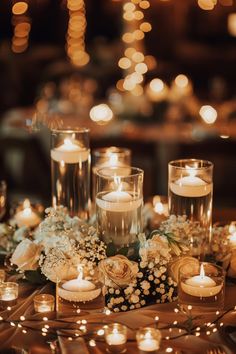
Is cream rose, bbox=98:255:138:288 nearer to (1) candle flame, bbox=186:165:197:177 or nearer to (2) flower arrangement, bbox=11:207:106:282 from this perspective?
(2) flower arrangement, bbox=11:207:106:282

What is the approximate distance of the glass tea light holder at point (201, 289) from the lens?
1923mm

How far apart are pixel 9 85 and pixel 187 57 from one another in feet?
7.47

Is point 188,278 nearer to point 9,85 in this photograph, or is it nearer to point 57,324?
point 57,324

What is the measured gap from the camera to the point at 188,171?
2135 mm

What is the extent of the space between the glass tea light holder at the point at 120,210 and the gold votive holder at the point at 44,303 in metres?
0.23

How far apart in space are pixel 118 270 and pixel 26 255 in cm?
31

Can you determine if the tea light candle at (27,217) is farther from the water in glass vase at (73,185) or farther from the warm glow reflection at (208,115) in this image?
the warm glow reflection at (208,115)

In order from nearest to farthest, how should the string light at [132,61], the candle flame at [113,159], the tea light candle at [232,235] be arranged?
1. the tea light candle at [232,235]
2. the candle flame at [113,159]
3. the string light at [132,61]

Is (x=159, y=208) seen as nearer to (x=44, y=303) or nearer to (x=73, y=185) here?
(x=73, y=185)

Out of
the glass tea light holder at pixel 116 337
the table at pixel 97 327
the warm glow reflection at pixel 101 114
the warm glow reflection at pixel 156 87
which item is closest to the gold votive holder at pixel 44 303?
the table at pixel 97 327

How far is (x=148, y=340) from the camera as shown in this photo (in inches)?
67.3

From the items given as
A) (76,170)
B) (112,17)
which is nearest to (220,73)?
(112,17)

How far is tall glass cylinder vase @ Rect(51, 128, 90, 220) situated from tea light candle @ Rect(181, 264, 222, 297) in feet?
1.84

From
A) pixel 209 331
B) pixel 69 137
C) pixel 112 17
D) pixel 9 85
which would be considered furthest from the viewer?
pixel 112 17
